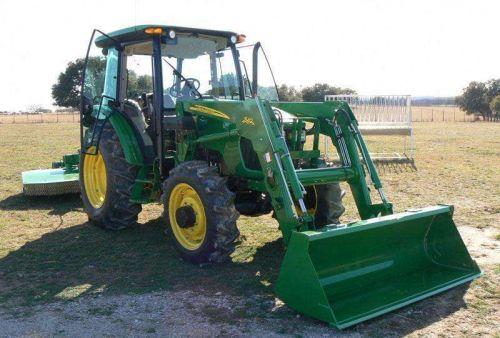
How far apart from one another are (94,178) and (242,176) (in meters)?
2.83

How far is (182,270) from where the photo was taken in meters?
5.36

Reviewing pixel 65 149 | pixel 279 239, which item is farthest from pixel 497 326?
pixel 65 149

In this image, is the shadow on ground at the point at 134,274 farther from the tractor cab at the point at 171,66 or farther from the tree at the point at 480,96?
the tree at the point at 480,96

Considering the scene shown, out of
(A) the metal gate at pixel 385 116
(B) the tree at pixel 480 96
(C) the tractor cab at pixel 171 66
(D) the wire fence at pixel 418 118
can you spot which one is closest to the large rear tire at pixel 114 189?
(C) the tractor cab at pixel 171 66

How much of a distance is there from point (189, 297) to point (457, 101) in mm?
63751

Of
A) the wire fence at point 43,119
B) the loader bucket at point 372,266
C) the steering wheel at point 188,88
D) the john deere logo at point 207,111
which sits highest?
the steering wheel at point 188,88

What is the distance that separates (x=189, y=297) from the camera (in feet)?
15.3

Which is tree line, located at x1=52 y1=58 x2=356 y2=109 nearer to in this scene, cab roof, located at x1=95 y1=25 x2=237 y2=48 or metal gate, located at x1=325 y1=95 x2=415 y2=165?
cab roof, located at x1=95 y1=25 x2=237 y2=48

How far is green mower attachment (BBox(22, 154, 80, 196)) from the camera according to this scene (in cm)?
844

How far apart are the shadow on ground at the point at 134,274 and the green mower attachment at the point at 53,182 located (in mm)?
1909

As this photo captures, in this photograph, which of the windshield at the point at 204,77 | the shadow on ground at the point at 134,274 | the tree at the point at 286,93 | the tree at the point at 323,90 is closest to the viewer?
the shadow on ground at the point at 134,274

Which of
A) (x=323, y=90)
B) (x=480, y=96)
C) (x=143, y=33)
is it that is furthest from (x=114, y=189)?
(x=480, y=96)

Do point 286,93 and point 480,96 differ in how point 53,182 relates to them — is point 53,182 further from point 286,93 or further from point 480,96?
point 480,96

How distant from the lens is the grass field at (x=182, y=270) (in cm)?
414
